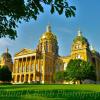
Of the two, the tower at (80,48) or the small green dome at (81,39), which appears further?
the small green dome at (81,39)

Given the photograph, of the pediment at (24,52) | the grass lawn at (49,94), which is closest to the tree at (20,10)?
the grass lawn at (49,94)

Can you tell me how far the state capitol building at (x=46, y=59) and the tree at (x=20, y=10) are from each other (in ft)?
244

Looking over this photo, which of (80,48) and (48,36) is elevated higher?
(48,36)

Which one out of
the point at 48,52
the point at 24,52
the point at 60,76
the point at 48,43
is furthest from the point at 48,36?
the point at 60,76

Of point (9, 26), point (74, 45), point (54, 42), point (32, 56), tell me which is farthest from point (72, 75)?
point (9, 26)

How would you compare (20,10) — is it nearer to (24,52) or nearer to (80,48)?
(80,48)

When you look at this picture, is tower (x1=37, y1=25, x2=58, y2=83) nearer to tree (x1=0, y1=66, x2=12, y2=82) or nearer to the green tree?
the green tree

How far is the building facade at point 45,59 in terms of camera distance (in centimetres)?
8575

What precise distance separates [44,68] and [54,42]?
15.7 metres

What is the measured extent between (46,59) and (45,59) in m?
1.05

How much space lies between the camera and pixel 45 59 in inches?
3529

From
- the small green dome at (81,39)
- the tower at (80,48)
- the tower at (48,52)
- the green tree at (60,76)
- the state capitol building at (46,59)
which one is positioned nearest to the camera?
the green tree at (60,76)

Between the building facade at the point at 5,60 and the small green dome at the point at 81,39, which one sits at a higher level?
the small green dome at the point at 81,39

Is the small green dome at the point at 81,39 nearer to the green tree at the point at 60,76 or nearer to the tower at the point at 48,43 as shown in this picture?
the tower at the point at 48,43
